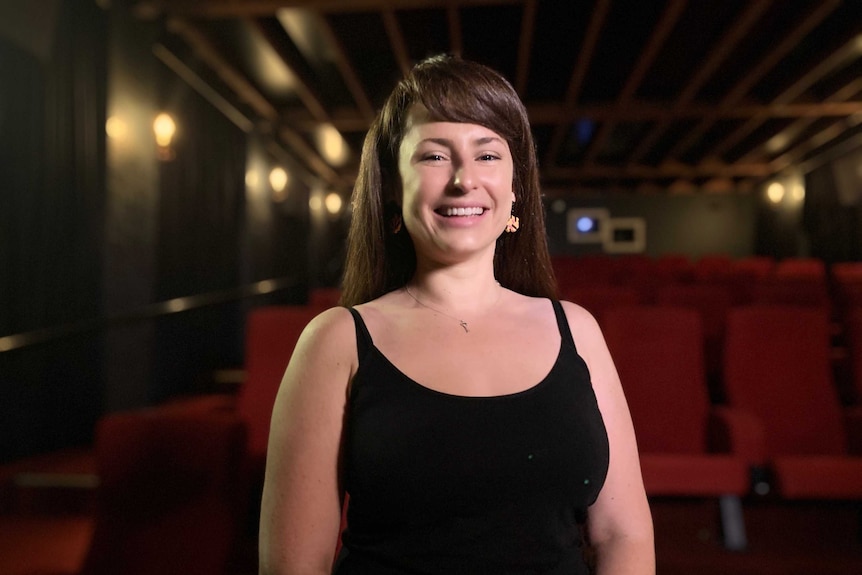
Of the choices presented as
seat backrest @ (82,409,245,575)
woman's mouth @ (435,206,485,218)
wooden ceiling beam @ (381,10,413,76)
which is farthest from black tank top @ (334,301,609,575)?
wooden ceiling beam @ (381,10,413,76)

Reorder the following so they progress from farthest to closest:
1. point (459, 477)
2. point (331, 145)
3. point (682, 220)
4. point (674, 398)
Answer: point (682, 220), point (331, 145), point (674, 398), point (459, 477)

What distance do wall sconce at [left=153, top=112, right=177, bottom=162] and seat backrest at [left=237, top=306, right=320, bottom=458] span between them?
2.59 m

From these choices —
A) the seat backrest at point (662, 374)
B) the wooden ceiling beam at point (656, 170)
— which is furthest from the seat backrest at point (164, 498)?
the wooden ceiling beam at point (656, 170)

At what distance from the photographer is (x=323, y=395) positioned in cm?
92

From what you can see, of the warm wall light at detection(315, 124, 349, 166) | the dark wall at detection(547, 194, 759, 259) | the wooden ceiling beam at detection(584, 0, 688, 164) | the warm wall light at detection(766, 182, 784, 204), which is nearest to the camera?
the wooden ceiling beam at detection(584, 0, 688, 164)

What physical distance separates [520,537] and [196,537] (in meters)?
0.76

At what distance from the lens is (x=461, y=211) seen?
0.96 meters

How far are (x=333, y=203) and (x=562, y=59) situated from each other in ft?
21.5

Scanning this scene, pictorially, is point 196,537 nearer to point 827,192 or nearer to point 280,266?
point 280,266

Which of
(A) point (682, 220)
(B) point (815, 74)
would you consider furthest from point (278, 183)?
(A) point (682, 220)

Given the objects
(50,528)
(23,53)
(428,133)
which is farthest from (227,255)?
(428,133)

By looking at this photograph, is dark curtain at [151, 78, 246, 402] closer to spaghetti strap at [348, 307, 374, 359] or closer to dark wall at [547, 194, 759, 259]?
spaghetti strap at [348, 307, 374, 359]

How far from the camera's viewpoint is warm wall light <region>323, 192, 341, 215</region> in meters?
11.6

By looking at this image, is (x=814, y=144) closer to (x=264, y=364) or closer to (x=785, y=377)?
(x=785, y=377)
